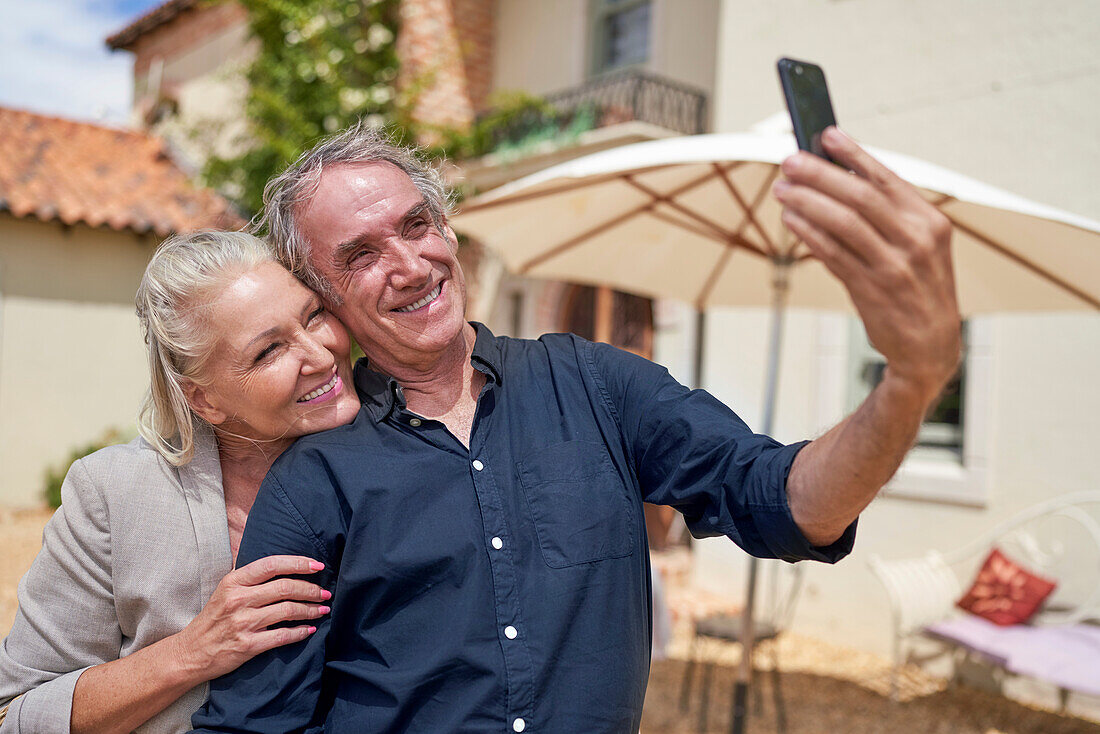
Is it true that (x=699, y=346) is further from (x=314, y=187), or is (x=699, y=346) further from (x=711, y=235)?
(x=314, y=187)

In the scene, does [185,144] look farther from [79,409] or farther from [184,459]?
[184,459]

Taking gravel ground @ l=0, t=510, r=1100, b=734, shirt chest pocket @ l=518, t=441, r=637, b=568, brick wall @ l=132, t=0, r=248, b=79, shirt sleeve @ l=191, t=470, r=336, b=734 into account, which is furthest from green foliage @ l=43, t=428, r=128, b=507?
shirt chest pocket @ l=518, t=441, r=637, b=568

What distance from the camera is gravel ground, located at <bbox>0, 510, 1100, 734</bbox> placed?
498cm

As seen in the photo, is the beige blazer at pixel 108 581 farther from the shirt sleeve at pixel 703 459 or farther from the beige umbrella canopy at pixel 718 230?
the beige umbrella canopy at pixel 718 230

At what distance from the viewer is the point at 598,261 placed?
500 cm

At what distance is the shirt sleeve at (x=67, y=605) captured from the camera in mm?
1672

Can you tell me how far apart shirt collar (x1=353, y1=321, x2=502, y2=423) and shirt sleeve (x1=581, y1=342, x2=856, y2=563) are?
19cm

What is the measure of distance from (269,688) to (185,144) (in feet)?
42.6

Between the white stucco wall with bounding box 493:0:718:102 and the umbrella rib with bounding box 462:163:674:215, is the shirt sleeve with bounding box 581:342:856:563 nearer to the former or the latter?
the umbrella rib with bounding box 462:163:674:215

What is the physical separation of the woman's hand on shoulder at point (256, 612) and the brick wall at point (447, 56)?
8.78 metres

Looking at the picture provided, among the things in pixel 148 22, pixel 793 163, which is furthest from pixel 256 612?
pixel 148 22

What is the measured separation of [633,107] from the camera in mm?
7980

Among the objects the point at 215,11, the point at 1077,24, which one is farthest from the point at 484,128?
the point at 215,11

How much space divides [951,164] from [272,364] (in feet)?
17.6
